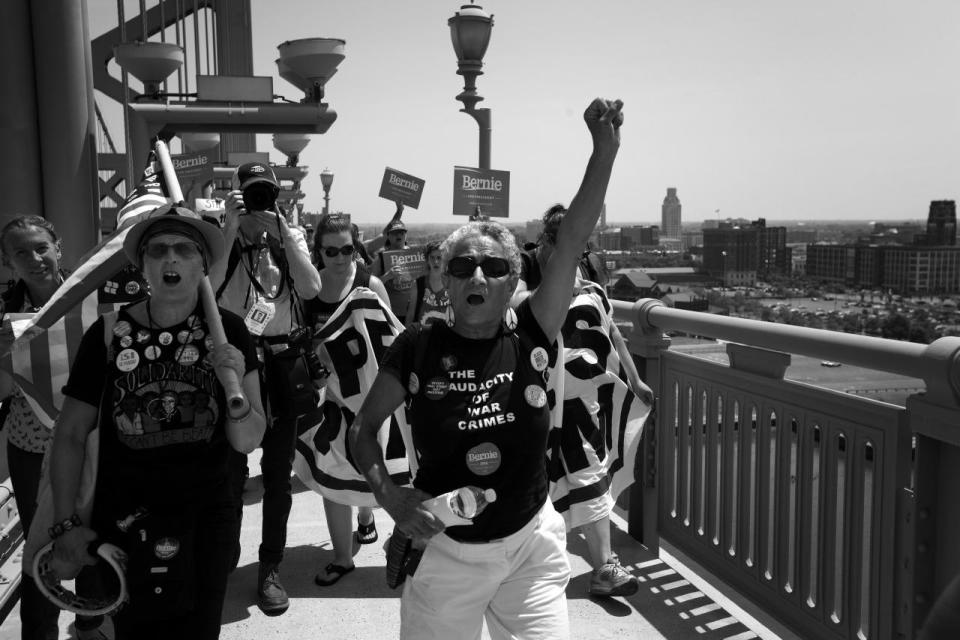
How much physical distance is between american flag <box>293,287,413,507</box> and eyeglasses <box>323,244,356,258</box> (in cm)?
22

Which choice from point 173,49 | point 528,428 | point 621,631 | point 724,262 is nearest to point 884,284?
point 724,262

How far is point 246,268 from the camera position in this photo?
462 cm

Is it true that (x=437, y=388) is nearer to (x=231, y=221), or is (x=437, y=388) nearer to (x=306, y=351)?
(x=306, y=351)

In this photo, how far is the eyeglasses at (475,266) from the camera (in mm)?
2705

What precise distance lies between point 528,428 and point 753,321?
6.00 ft

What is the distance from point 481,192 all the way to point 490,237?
5137 mm

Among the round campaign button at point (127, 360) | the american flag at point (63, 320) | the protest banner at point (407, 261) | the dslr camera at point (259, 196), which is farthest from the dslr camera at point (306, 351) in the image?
the protest banner at point (407, 261)

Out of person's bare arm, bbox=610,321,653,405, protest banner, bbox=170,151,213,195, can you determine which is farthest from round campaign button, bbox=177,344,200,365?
protest banner, bbox=170,151,213,195

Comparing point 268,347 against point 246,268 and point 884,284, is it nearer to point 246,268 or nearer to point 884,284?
point 246,268

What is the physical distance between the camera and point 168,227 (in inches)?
113

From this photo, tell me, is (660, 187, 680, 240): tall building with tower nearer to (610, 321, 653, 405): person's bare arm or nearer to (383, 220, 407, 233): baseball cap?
(383, 220, 407, 233): baseball cap

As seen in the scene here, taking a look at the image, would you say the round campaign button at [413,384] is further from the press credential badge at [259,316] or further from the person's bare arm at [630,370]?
the person's bare arm at [630,370]

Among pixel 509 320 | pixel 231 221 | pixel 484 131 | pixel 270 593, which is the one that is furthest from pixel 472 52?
pixel 509 320

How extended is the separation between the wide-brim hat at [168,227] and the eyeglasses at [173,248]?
5cm
